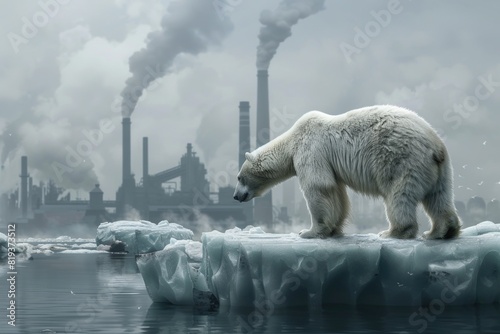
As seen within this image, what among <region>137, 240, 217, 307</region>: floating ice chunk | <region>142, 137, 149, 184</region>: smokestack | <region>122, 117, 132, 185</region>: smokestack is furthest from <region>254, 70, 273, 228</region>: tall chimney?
<region>137, 240, 217, 307</region>: floating ice chunk

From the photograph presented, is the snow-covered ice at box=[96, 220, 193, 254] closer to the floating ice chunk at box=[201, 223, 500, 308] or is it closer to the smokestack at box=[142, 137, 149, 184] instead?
the floating ice chunk at box=[201, 223, 500, 308]

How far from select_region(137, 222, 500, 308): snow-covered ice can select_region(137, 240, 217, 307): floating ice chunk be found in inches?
36.3

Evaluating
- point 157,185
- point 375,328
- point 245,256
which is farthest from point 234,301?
point 157,185

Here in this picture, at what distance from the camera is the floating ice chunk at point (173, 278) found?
14961 millimetres

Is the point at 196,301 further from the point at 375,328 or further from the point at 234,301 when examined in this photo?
the point at 375,328

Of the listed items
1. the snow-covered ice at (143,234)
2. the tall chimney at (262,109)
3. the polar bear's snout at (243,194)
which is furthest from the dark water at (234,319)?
the tall chimney at (262,109)

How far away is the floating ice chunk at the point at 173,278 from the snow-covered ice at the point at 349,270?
92cm

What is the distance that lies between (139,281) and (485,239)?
1361cm

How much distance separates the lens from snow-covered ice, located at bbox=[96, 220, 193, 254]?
49.8 m

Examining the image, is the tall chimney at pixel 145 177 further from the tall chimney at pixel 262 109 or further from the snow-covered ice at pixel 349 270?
the snow-covered ice at pixel 349 270

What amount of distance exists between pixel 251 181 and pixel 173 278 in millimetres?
2144

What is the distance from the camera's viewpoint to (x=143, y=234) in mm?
51719

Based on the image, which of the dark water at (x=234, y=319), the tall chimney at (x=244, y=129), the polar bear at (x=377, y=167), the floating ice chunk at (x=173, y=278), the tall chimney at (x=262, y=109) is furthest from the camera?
the tall chimney at (x=244, y=129)

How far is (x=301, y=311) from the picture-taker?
1330 cm
